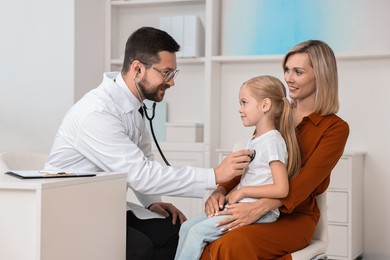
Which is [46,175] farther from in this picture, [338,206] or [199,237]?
[338,206]

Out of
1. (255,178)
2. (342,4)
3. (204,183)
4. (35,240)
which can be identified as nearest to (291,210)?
(255,178)

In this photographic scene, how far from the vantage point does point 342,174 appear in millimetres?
3764

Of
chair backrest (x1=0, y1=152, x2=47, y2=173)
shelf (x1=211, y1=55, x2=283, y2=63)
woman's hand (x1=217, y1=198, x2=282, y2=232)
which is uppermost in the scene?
shelf (x1=211, y1=55, x2=283, y2=63)

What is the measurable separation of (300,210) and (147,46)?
824 mm

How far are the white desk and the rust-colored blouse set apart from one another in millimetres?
323

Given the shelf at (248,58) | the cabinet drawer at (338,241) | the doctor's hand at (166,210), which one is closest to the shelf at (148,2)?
the shelf at (248,58)

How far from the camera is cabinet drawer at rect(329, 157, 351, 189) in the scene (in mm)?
3750

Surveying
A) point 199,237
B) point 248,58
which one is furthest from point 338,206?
point 199,237

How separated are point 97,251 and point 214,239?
1.13 feet

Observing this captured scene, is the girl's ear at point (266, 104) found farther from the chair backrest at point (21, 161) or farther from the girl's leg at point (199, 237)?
the chair backrest at point (21, 161)

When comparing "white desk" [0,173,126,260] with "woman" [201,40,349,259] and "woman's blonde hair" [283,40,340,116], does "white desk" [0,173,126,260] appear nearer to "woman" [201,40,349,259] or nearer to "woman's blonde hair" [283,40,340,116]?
"woman" [201,40,349,259]

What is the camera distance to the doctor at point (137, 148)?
83.7 inches

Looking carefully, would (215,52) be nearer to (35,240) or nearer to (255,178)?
(255,178)

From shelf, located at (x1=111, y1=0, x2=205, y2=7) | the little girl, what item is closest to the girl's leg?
the little girl
